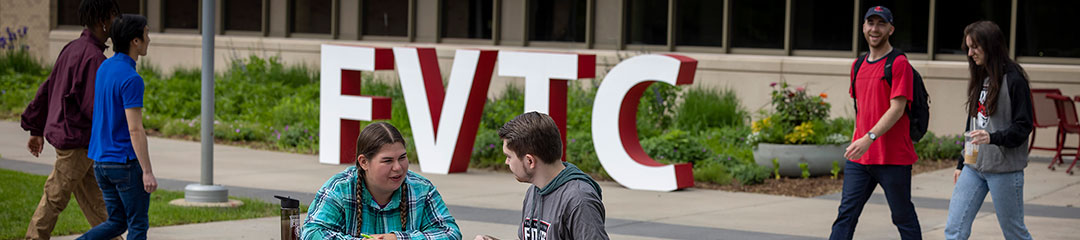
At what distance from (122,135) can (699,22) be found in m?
11.9

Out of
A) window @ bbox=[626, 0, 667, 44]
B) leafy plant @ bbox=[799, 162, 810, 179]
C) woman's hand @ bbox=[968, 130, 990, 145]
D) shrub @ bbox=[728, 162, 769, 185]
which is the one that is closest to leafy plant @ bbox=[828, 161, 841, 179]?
leafy plant @ bbox=[799, 162, 810, 179]

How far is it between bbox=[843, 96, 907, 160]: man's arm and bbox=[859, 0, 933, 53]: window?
31.1 feet

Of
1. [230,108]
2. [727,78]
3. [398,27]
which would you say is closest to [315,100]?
[230,108]

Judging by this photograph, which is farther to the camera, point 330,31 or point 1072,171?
point 330,31

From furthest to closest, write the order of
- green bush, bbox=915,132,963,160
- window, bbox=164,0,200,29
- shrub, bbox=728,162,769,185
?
window, bbox=164,0,200,29, green bush, bbox=915,132,963,160, shrub, bbox=728,162,769,185

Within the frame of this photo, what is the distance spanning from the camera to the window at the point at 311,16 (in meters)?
20.9

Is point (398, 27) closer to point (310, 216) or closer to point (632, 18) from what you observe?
point (632, 18)

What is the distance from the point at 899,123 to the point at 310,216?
3.71 metres

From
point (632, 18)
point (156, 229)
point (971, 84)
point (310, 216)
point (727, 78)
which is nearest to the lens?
point (310, 216)

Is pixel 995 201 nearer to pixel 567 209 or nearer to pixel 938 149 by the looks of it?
A: pixel 567 209

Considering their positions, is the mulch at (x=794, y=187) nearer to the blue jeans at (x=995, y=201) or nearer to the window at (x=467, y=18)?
the blue jeans at (x=995, y=201)

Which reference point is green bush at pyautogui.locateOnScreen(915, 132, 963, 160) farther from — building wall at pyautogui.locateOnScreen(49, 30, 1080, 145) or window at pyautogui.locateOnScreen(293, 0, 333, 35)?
window at pyautogui.locateOnScreen(293, 0, 333, 35)

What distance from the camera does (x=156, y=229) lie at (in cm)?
825

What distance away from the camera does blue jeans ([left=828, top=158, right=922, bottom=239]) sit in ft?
21.6
